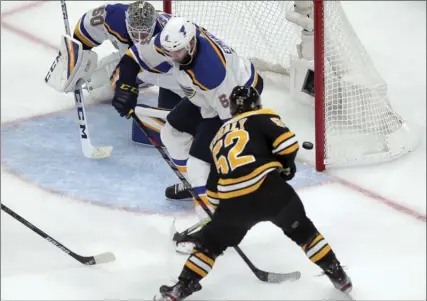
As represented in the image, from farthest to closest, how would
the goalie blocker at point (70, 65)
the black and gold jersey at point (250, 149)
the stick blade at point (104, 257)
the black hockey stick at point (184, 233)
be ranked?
1. the goalie blocker at point (70, 65)
2. the black hockey stick at point (184, 233)
3. the stick blade at point (104, 257)
4. the black and gold jersey at point (250, 149)

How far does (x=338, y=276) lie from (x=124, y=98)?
106 cm

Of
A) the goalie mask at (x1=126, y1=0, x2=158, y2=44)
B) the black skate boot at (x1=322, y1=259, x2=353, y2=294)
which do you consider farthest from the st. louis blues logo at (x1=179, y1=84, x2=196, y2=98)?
the black skate boot at (x1=322, y1=259, x2=353, y2=294)

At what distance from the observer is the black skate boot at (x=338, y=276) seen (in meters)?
3.61

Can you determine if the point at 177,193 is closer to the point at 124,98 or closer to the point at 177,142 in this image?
the point at 177,142

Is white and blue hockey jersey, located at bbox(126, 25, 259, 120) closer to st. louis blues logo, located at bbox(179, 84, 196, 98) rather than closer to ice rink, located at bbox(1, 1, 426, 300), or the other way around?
st. louis blues logo, located at bbox(179, 84, 196, 98)

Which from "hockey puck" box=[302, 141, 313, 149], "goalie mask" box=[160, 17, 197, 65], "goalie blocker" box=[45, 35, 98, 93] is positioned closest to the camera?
"goalie mask" box=[160, 17, 197, 65]

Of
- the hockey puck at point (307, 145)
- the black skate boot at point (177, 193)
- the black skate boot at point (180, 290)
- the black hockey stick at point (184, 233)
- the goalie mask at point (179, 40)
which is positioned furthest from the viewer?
the hockey puck at point (307, 145)

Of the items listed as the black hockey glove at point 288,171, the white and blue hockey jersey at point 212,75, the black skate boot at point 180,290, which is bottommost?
the black skate boot at point 180,290

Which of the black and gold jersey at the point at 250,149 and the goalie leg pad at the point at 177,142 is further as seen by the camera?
the goalie leg pad at the point at 177,142

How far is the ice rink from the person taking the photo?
12.5 feet

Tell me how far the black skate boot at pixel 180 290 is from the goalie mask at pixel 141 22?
3.35ft

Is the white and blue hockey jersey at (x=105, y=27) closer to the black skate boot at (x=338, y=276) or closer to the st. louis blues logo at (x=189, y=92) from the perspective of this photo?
the st. louis blues logo at (x=189, y=92)

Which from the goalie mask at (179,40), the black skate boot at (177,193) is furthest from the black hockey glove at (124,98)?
the black skate boot at (177,193)

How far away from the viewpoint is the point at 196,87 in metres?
3.87
